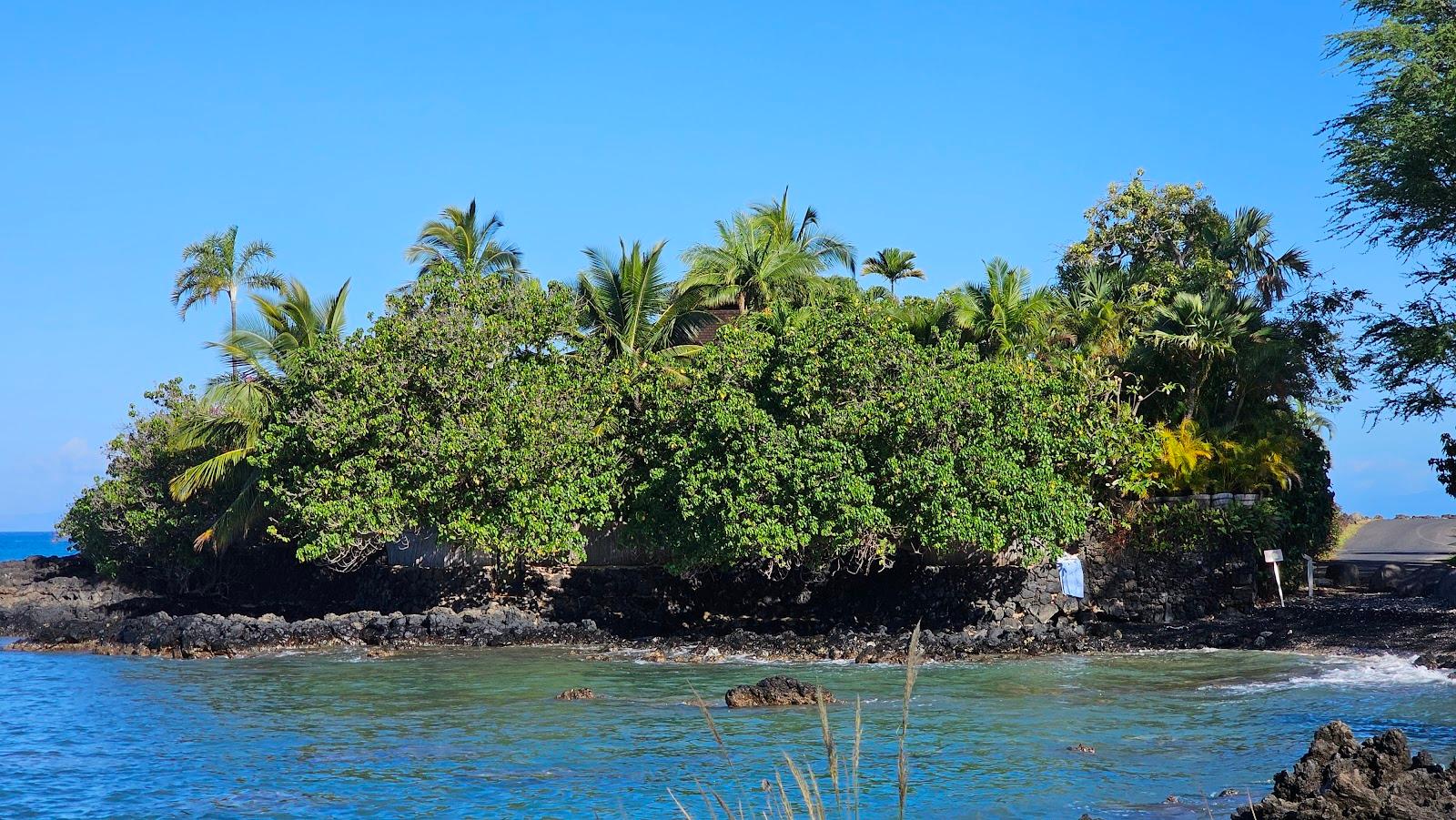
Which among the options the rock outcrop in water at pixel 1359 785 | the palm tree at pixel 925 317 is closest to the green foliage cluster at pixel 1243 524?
the palm tree at pixel 925 317

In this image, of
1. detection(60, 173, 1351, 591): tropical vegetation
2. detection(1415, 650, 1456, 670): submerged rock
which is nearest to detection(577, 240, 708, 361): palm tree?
detection(60, 173, 1351, 591): tropical vegetation

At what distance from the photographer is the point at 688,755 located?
15.3m

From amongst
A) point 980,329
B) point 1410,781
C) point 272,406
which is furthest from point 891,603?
point 1410,781

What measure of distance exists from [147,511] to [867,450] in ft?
72.4

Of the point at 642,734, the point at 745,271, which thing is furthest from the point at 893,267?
the point at 642,734

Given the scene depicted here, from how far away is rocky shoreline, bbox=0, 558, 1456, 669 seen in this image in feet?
77.7

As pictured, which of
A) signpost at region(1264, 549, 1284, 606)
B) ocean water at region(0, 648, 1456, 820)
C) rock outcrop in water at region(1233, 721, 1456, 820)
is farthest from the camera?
signpost at region(1264, 549, 1284, 606)

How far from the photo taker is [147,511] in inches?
1422

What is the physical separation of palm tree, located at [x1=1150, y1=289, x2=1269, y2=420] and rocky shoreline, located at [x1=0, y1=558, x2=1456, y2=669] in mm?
5601

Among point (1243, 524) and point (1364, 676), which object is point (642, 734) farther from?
point (1243, 524)

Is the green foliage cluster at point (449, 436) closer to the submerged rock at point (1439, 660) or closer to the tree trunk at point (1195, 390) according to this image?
the tree trunk at point (1195, 390)

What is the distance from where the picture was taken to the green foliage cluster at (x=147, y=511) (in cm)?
3612

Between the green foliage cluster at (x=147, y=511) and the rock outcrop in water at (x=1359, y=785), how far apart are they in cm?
3139

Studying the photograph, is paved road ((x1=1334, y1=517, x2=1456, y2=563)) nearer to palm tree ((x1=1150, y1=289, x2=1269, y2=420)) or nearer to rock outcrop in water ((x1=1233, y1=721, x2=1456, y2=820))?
palm tree ((x1=1150, y1=289, x2=1269, y2=420))
